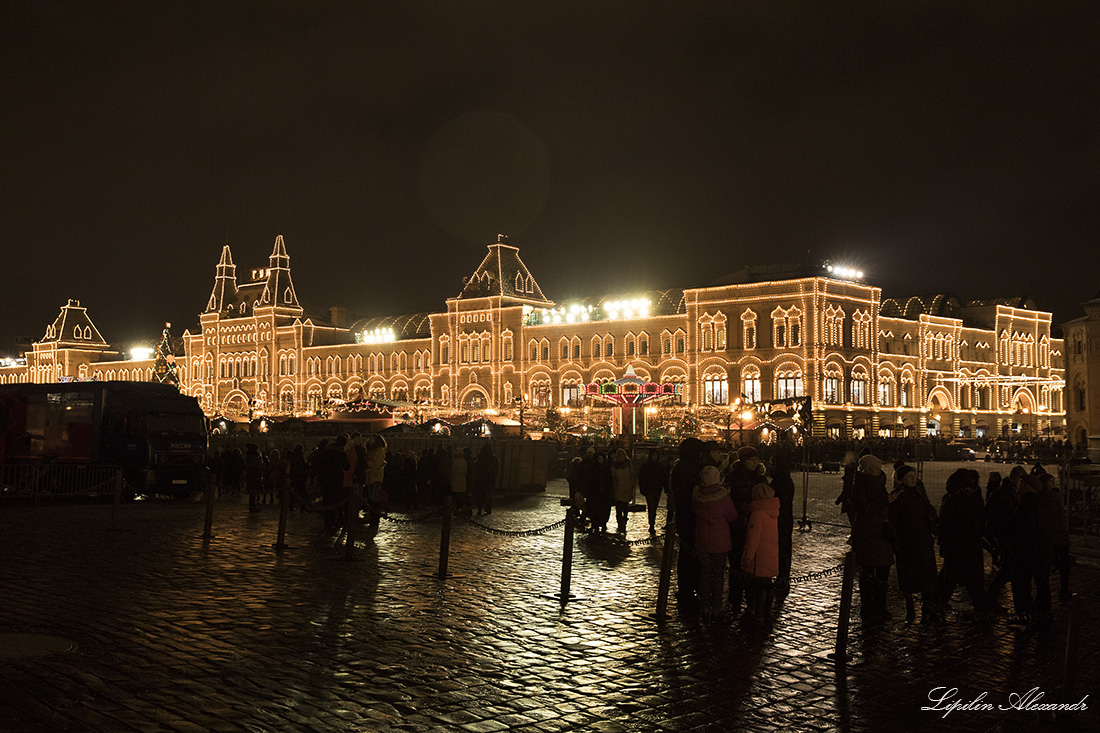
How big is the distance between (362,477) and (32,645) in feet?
28.2

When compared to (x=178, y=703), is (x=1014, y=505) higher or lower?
higher

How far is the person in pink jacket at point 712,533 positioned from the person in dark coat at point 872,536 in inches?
51.2

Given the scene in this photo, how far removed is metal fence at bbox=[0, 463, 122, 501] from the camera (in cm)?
2248

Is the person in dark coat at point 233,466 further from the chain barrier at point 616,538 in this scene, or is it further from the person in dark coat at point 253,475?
the chain barrier at point 616,538

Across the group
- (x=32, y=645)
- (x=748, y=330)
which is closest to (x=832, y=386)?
(x=748, y=330)

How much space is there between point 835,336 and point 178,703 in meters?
59.5

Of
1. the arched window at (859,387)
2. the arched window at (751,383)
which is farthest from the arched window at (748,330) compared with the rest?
the arched window at (859,387)

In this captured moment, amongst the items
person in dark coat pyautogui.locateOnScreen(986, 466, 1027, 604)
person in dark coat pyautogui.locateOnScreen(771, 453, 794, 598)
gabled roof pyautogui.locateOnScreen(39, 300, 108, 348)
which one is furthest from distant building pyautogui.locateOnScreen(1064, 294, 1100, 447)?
gabled roof pyautogui.locateOnScreen(39, 300, 108, 348)

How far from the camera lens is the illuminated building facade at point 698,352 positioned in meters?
63.1

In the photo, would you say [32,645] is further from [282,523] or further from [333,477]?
[333,477]

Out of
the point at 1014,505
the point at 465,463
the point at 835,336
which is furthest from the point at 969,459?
the point at 1014,505

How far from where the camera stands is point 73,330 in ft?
376

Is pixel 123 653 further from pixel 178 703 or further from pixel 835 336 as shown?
pixel 835 336

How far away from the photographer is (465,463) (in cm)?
2042
